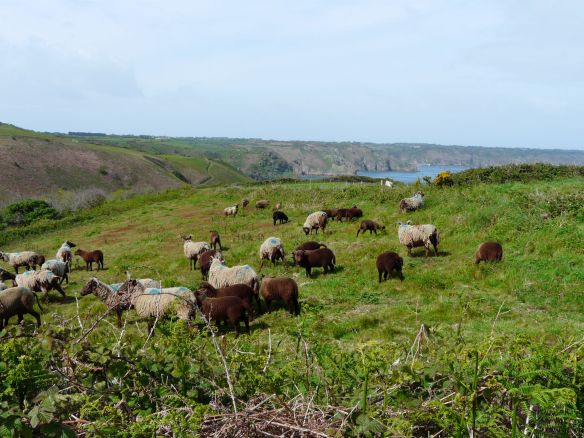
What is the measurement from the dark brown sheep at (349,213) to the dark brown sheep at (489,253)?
422 inches

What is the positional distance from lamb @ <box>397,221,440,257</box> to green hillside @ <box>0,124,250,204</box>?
248 feet

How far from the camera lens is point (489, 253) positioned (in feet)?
42.7

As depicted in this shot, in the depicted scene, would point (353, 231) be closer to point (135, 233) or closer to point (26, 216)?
point (135, 233)

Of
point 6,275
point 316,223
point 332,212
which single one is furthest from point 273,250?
point 6,275

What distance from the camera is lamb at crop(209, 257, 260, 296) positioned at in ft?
42.2

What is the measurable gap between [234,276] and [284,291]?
7.93 feet

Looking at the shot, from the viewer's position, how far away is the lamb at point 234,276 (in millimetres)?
12852

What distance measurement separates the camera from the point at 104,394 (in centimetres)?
274

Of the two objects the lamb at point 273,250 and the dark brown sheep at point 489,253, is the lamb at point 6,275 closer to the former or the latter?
the lamb at point 273,250

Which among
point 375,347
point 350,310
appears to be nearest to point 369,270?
point 350,310

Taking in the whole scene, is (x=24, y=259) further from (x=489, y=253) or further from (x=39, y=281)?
(x=489, y=253)

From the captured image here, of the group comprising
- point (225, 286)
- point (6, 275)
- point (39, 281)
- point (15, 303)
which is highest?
point (225, 286)

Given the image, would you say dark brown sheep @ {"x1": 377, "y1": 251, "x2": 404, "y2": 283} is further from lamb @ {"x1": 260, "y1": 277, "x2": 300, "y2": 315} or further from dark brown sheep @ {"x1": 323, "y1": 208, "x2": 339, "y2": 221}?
dark brown sheep @ {"x1": 323, "y1": 208, "x2": 339, "y2": 221}

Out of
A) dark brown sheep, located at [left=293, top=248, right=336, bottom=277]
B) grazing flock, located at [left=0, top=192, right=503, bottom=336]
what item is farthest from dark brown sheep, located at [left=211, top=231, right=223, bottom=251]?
dark brown sheep, located at [left=293, top=248, right=336, bottom=277]
